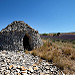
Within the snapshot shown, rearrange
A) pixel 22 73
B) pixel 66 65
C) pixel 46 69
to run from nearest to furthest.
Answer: pixel 22 73 < pixel 46 69 < pixel 66 65

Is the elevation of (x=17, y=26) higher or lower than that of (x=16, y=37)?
higher


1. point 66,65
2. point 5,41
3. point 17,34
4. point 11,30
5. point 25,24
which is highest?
point 25,24

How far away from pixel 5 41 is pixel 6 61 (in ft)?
9.48

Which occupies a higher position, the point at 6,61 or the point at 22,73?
the point at 6,61

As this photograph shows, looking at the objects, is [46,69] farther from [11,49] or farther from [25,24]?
[25,24]

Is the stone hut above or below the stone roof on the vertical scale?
below

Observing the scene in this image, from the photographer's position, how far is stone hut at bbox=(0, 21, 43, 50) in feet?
21.0

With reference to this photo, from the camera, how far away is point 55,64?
4324 mm

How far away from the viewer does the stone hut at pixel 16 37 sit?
6.40m

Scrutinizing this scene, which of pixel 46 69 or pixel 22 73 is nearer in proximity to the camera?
pixel 22 73

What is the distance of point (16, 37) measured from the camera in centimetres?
662

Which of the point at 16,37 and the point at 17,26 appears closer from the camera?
the point at 16,37

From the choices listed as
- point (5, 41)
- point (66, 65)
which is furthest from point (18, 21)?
point (66, 65)

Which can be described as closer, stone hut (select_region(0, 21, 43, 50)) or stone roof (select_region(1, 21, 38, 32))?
stone hut (select_region(0, 21, 43, 50))
